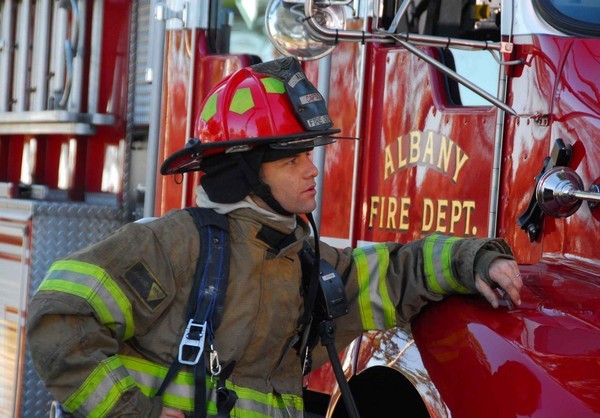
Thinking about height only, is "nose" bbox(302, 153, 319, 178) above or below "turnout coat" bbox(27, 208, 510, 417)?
above

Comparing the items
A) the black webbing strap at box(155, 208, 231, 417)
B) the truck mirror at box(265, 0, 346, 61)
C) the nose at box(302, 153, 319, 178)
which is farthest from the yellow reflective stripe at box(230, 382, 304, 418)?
the truck mirror at box(265, 0, 346, 61)

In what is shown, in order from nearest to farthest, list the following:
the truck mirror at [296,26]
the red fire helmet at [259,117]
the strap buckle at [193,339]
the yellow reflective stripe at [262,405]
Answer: the strap buckle at [193,339], the yellow reflective stripe at [262,405], the red fire helmet at [259,117], the truck mirror at [296,26]

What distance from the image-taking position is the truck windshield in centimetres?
296

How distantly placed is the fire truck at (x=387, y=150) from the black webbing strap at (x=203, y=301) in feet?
1.71

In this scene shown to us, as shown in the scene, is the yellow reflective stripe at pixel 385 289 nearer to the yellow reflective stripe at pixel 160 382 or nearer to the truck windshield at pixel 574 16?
the yellow reflective stripe at pixel 160 382

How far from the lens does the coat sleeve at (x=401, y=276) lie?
2662 millimetres

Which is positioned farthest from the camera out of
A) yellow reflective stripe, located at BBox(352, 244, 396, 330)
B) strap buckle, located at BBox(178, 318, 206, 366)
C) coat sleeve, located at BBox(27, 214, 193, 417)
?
yellow reflective stripe, located at BBox(352, 244, 396, 330)

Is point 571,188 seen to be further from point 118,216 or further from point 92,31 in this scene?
point 92,31

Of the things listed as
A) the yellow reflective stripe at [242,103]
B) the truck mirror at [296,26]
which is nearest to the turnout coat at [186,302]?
the yellow reflective stripe at [242,103]

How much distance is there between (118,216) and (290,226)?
7.90 feet

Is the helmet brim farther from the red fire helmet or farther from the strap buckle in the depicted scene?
the strap buckle

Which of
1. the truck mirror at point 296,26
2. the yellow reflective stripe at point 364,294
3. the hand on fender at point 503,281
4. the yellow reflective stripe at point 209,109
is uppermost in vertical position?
the truck mirror at point 296,26

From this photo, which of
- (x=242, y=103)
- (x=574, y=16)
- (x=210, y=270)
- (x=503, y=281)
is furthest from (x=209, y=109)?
(x=574, y=16)

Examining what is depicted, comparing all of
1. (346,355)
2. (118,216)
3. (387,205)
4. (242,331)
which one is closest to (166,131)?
(118,216)
